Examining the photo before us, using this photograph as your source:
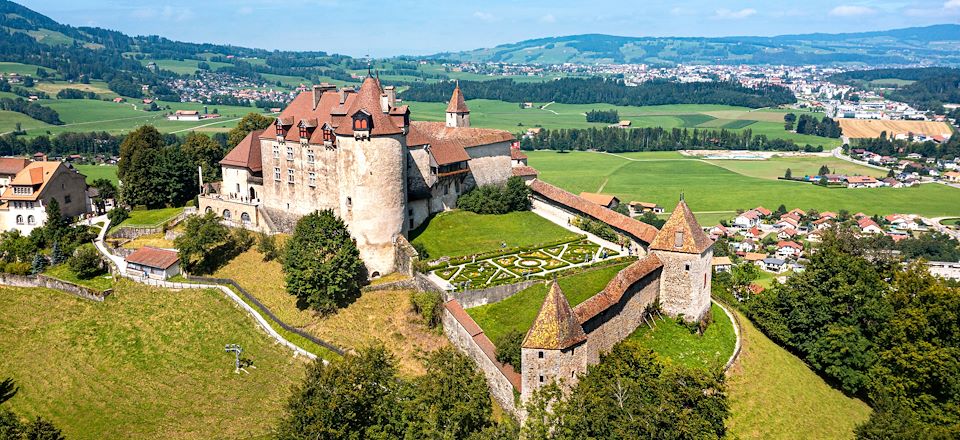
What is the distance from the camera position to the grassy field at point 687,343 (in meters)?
46.3

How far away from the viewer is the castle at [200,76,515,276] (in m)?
54.2

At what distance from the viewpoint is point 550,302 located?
37.7 m

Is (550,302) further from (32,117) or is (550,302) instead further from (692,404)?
(32,117)

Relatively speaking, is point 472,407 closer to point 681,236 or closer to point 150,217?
point 681,236

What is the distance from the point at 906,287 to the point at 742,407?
1731cm

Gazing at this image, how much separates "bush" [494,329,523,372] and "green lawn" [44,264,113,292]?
34.2m

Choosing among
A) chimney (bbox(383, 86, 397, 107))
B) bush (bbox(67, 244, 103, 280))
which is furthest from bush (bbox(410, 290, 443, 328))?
bush (bbox(67, 244, 103, 280))

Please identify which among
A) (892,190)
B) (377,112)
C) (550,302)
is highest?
(377,112)

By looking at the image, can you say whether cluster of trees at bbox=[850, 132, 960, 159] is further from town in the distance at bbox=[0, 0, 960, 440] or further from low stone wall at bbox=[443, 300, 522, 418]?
low stone wall at bbox=[443, 300, 522, 418]

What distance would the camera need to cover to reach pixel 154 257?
5903 centimetres

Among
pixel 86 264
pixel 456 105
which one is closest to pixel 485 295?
pixel 456 105

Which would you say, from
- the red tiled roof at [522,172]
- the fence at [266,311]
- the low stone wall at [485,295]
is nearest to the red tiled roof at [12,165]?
the fence at [266,311]

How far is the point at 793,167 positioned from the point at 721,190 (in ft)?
123

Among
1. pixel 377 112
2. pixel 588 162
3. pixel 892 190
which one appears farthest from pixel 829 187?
pixel 377 112
